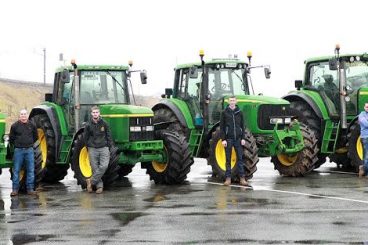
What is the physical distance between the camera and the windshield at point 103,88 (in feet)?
52.7

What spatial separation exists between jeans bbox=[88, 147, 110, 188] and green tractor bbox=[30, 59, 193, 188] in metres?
0.22

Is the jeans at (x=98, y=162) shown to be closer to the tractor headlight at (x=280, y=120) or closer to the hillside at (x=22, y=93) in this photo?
the tractor headlight at (x=280, y=120)

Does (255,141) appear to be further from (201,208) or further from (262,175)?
(201,208)

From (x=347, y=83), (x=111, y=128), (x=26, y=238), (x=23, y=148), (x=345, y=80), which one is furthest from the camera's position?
(x=347, y=83)

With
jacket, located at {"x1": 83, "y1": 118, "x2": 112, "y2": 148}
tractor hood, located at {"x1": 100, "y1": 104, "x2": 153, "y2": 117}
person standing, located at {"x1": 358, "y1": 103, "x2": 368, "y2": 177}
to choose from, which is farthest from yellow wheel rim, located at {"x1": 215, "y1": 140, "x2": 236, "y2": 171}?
person standing, located at {"x1": 358, "y1": 103, "x2": 368, "y2": 177}

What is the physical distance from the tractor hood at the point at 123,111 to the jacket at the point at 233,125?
1.54 metres

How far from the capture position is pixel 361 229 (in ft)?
31.6

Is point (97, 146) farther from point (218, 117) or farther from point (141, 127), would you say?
point (218, 117)

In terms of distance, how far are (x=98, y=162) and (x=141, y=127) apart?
1346mm

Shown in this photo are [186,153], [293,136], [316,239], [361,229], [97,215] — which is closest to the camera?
[316,239]

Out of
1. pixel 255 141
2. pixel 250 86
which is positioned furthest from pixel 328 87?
pixel 255 141

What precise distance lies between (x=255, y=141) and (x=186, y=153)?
144 centimetres

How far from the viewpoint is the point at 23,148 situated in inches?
559

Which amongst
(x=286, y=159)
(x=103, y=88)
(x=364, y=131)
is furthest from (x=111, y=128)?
(x=364, y=131)
